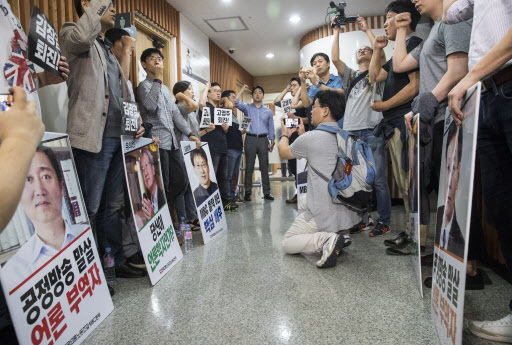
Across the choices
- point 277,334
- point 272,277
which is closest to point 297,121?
point 272,277

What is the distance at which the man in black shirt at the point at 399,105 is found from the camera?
6.77ft

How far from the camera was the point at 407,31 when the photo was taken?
219 centimetres

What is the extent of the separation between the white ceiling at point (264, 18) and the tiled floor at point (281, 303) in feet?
13.4

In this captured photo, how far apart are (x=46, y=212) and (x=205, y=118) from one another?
8.95 feet

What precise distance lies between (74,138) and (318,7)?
4727mm

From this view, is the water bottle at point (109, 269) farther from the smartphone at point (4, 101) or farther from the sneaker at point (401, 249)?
the sneaker at point (401, 249)

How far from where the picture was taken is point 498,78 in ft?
3.28

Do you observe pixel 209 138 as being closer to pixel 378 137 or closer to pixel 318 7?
pixel 378 137

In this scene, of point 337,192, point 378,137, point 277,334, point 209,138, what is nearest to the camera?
point 277,334

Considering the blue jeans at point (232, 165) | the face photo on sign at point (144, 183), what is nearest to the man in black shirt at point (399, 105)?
the face photo on sign at point (144, 183)

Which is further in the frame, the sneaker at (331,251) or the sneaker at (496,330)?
the sneaker at (331,251)

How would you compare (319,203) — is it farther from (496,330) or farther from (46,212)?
(46,212)

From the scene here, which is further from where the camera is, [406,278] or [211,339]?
[406,278]

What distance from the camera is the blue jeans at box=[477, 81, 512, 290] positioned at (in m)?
1.04
